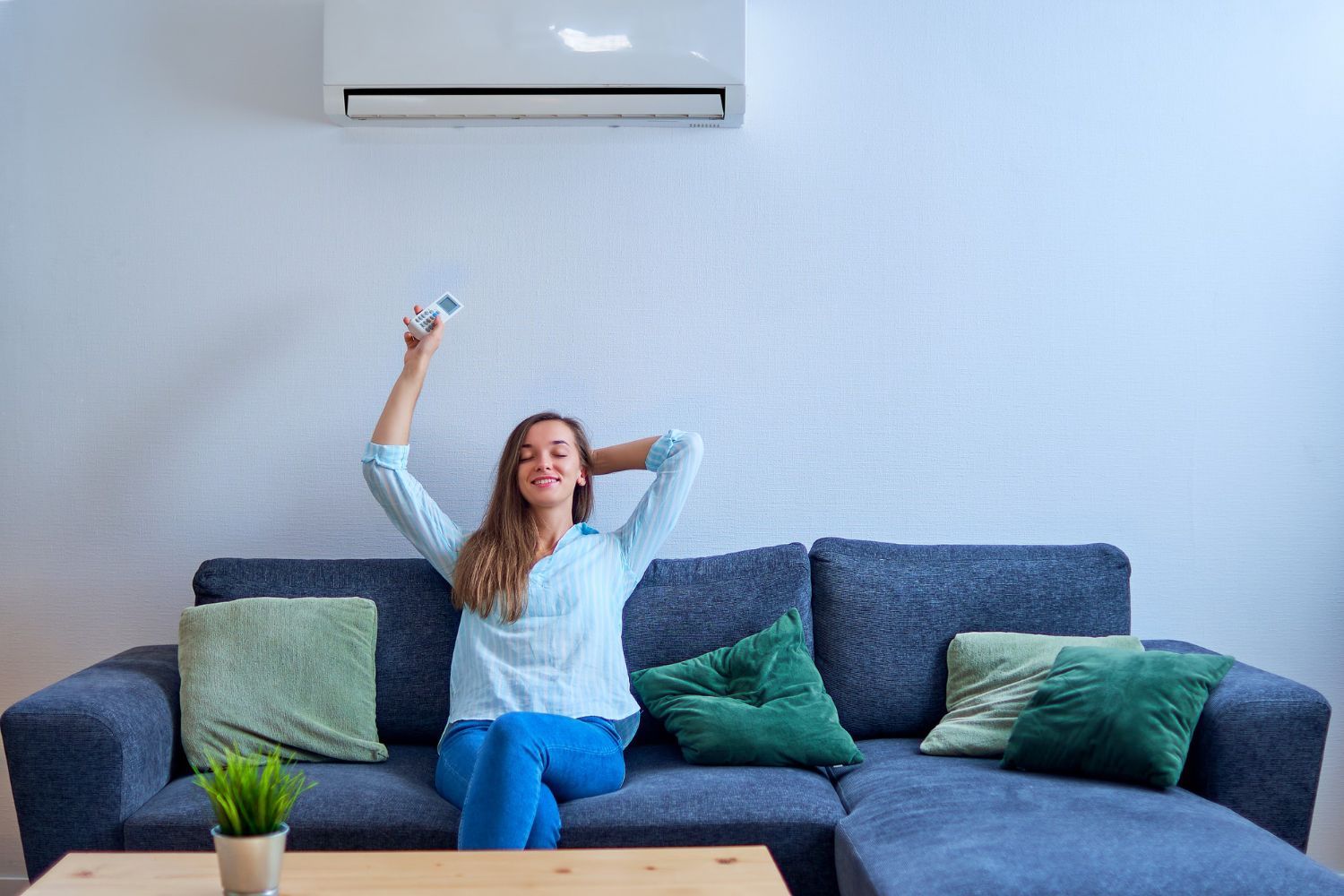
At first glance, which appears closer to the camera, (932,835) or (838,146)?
(932,835)

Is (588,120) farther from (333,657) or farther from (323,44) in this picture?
(333,657)

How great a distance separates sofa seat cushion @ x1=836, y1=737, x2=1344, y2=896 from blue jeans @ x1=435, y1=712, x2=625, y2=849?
46 centimetres

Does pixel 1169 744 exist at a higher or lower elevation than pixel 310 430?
lower

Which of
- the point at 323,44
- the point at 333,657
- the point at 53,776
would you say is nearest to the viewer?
the point at 53,776

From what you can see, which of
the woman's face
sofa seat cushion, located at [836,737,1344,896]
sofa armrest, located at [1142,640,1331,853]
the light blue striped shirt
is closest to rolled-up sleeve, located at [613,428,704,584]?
the light blue striped shirt

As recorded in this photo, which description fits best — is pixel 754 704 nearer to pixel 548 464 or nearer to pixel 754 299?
pixel 548 464

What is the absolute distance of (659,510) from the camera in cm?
245

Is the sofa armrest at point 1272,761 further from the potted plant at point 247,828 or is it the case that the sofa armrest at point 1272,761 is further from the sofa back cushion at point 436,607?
the potted plant at point 247,828

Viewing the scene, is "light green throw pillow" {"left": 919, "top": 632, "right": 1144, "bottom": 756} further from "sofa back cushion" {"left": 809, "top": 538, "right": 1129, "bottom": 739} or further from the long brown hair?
the long brown hair

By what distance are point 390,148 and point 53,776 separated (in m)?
1.59

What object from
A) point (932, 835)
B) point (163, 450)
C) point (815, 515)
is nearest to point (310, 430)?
point (163, 450)

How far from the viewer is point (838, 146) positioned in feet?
9.14

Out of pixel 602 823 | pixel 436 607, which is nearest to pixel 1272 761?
pixel 602 823

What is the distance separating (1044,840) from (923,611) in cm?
77
